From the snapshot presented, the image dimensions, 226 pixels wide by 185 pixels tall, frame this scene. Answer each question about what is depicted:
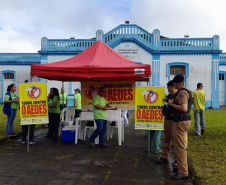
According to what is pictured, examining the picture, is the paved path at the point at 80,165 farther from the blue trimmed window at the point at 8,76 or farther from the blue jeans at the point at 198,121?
the blue trimmed window at the point at 8,76

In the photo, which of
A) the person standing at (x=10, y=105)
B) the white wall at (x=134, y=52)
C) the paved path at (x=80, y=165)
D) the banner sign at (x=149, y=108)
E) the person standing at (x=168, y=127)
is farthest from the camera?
the white wall at (x=134, y=52)

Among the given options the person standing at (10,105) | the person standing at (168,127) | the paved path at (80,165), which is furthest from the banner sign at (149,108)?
the person standing at (10,105)

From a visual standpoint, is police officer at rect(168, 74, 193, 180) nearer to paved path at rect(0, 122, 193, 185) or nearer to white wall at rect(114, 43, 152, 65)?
paved path at rect(0, 122, 193, 185)

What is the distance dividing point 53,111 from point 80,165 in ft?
11.4

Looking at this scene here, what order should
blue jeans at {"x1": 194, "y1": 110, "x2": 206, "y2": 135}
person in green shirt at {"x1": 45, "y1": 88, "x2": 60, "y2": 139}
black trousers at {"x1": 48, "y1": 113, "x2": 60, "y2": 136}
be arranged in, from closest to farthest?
person in green shirt at {"x1": 45, "y1": 88, "x2": 60, "y2": 139}
black trousers at {"x1": 48, "y1": 113, "x2": 60, "y2": 136}
blue jeans at {"x1": 194, "y1": 110, "x2": 206, "y2": 135}

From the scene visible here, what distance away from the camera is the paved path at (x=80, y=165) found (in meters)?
4.82

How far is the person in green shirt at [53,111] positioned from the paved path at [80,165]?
94 centimetres

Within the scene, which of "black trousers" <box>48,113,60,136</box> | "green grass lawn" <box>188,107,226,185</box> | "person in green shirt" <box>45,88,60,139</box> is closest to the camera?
"green grass lawn" <box>188,107,226,185</box>

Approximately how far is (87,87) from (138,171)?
4.33 metres

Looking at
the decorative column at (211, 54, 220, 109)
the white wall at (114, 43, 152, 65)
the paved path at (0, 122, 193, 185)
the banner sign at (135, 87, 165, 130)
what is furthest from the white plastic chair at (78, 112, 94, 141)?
the decorative column at (211, 54, 220, 109)

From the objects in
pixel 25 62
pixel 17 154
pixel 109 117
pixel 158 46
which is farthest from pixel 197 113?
pixel 25 62

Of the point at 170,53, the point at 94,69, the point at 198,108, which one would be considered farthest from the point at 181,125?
the point at 170,53

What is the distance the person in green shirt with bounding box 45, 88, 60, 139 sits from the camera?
8.69 metres

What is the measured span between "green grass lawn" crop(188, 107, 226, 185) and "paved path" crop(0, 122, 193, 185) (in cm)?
46
